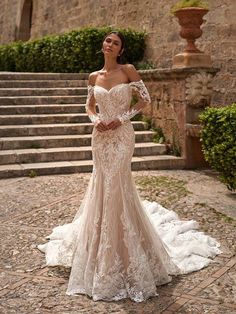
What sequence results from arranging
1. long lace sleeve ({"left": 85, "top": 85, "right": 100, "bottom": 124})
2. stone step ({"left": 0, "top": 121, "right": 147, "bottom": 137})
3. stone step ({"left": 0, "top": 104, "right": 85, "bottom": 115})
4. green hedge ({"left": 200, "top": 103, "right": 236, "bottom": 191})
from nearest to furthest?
long lace sleeve ({"left": 85, "top": 85, "right": 100, "bottom": 124}), green hedge ({"left": 200, "top": 103, "right": 236, "bottom": 191}), stone step ({"left": 0, "top": 121, "right": 147, "bottom": 137}), stone step ({"left": 0, "top": 104, "right": 85, "bottom": 115})

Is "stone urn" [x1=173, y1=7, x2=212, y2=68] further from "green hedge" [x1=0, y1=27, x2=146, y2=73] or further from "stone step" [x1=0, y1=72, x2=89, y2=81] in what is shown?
"stone step" [x1=0, y1=72, x2=89, y2=81]

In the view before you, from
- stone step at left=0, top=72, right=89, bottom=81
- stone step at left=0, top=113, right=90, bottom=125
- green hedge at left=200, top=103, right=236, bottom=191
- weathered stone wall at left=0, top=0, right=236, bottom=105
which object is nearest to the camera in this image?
green hedge at left=200, top=103, right=236, bottom=191

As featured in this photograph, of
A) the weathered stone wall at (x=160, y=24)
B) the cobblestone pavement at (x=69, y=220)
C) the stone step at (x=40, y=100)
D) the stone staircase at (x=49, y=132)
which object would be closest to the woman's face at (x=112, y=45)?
the cobblestone pavement at (x=69, y=220)

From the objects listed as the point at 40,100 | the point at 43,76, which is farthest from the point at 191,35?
the point at 43,76

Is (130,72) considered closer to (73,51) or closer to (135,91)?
(135,91)

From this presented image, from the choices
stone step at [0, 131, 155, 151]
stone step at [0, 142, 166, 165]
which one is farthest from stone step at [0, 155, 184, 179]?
stone step at [0, 131, 155, 151]

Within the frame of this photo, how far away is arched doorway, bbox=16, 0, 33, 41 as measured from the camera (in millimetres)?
18516

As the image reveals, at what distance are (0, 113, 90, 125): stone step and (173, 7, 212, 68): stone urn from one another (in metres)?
2.02

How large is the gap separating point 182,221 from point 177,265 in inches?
37.2

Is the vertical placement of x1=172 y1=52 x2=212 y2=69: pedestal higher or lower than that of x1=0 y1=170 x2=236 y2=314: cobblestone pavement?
higher

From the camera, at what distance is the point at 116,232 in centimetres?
313

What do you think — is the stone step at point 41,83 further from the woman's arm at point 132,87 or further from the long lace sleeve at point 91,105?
the woman's arm at point 132,87

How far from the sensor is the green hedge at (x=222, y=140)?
538 cm

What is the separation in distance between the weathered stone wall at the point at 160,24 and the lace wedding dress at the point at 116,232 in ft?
17.7
